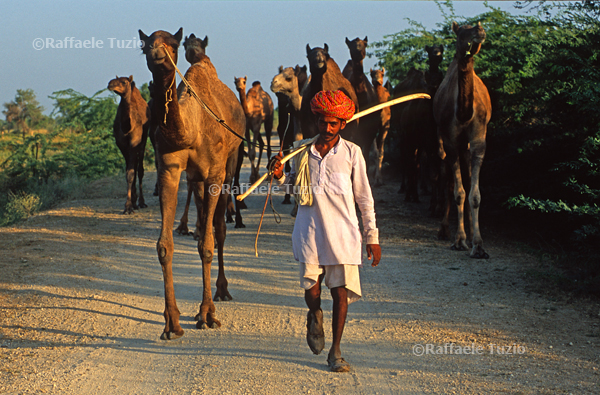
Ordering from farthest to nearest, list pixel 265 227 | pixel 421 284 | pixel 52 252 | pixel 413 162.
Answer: pixel 413 162, pixel 265 227, pixel 52 252, pixel 421 284

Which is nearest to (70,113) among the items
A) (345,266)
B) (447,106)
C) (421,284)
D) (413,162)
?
(413,162)

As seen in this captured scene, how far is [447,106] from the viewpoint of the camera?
9.14 metres

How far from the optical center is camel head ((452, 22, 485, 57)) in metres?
7.92

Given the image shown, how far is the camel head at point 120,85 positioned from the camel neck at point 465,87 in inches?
285

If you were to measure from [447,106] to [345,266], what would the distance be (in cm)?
546

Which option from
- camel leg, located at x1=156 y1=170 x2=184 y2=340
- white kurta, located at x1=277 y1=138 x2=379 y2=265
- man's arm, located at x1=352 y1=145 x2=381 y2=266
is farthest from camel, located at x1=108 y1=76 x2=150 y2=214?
man's arm, located at x1=352 y1=145 x2=381 y2=266

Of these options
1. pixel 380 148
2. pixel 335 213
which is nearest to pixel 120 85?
pixel 380 148

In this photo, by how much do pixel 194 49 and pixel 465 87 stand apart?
3.97 m

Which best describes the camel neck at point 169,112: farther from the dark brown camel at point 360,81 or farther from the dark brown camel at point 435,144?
the dark brown camel at point 435,144

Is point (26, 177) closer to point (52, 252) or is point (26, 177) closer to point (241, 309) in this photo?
point (52, 252)

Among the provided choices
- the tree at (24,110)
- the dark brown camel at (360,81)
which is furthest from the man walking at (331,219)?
the tree at (24,110)

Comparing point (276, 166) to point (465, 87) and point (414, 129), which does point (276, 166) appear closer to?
point (465, 87)

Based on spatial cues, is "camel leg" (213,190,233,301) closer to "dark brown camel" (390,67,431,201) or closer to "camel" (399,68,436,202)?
"camel" (399,68,436,202)

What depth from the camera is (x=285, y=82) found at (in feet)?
34.3
